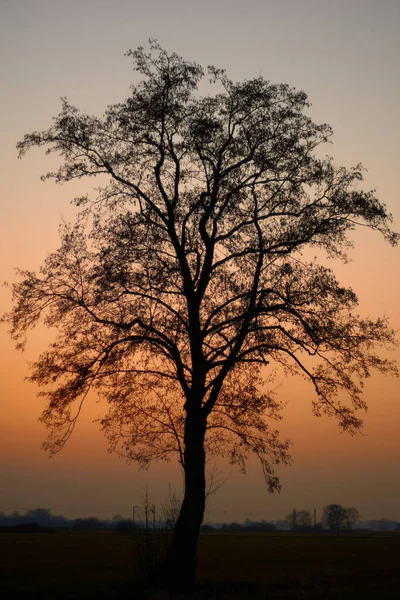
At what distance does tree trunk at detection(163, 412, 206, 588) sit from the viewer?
1016 inches

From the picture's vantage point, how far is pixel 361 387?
89.9ft

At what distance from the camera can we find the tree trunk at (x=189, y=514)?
84.6 ft

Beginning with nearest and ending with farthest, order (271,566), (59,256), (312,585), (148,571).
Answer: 1. (148,571)
2. (59,256)
3. (312,585)
4. (271,566)

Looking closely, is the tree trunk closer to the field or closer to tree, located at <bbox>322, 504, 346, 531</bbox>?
the field

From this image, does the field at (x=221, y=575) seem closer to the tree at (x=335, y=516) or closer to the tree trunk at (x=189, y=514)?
the tree trunk at (x=189, y=514)

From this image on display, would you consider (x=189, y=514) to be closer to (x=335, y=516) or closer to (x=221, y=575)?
(x=221, y=575)

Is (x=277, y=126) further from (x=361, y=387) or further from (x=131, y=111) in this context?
(x=361, y=387)

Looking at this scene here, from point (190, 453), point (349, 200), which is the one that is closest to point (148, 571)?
point (190, 453)

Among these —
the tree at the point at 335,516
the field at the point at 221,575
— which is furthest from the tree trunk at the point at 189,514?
the tree at the point at 335,516

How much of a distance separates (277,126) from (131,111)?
5819mm

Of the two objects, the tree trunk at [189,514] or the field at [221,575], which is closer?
the tree trunk at [189,514]

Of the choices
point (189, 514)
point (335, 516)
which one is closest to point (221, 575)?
point (189, 514)

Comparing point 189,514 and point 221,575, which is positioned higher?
point 189,514

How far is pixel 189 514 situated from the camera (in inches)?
1038
